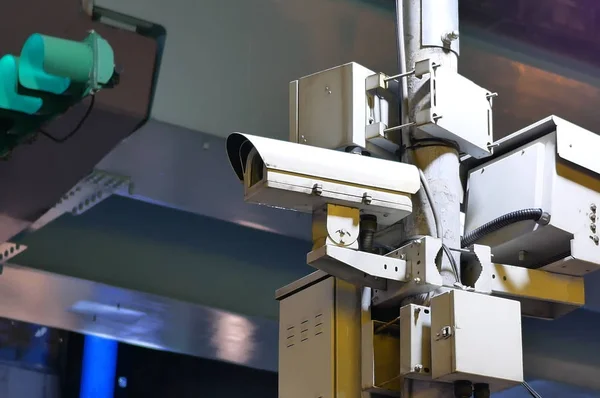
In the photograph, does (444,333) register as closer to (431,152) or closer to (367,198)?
(367,198)

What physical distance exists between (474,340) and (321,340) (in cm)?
45

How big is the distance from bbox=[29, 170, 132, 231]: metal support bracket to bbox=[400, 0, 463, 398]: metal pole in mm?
1838

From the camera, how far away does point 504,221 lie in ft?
11.0

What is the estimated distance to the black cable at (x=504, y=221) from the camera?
3.30 m

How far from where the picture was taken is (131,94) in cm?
444

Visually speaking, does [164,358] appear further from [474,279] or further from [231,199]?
[474,279]

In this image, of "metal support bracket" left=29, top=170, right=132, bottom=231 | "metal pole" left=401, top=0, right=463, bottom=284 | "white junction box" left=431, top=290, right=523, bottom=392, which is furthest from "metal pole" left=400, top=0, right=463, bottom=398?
"metal support bracket" left=29, top=170, right=132, bottom=231

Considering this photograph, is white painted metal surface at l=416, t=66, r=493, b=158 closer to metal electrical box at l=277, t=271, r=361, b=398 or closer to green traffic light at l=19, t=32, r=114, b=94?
metal electrical box at l=277, t=271, r=361, b=398

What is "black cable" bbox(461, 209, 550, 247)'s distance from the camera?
3.30 metres

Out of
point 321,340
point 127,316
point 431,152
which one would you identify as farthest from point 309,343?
point 127,316

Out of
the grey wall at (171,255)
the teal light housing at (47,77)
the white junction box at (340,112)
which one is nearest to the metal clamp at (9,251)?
the grey wall at (171,255)

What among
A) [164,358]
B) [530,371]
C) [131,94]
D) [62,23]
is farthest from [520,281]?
[164,358]

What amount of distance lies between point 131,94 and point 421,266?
1.76 meters

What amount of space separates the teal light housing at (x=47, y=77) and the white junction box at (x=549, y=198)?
4.13 ft
